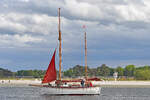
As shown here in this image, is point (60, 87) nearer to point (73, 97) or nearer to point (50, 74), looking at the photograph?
point (50, 74)

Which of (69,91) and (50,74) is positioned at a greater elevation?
(50,74)

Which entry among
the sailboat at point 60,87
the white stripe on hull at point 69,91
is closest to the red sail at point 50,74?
the sailboat at point 60,87

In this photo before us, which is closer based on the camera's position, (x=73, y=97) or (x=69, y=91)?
(x=73, y=97)

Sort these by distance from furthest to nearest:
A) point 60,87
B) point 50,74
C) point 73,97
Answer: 1. point 50,74
2. point 60,87
3. point 73,97

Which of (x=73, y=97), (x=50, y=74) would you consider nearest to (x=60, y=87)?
(x=50, y=74)

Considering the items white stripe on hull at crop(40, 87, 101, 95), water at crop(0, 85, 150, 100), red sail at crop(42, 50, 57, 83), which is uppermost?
red sail at crop(42, 50, 57, 83)

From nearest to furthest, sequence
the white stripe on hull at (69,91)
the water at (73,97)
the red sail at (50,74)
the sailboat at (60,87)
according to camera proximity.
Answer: the water at (73,97) < the white stripe on hull at (69,91) < the sailboat at (60,87) < the red sail at (50,74)

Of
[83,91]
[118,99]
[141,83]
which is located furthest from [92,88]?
[141,83]

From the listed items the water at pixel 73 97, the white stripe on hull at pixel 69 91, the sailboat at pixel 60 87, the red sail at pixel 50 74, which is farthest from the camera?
the red sail at pixel 50 74

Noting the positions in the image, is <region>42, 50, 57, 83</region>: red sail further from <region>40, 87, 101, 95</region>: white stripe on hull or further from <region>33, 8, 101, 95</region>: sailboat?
<region>40, 87, 101, 95</region>: white stripe on hull

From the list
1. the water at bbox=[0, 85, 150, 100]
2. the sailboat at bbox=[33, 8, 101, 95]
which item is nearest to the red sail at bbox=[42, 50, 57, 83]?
the sailboat at bbox=[33, 8, 101, 95]

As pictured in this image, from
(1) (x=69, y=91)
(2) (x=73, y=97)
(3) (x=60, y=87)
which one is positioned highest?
(3) (x=60, y=87)

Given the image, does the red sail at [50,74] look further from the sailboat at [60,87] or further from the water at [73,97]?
the water at [73,97]

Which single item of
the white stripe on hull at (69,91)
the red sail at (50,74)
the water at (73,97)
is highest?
the red sail at (50,74)
